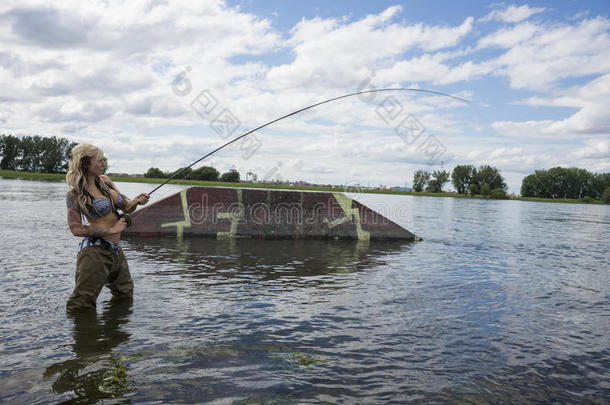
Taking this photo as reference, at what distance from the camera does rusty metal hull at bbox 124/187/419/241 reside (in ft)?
39.2

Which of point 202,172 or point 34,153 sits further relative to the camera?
point 34,153

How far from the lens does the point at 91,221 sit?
4.82 metres

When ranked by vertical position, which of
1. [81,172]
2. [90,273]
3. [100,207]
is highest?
[81,172]

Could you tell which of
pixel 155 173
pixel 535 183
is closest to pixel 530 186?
pixel 535 183

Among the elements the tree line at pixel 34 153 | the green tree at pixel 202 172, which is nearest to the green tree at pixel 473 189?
the green tree at pixel 202 172

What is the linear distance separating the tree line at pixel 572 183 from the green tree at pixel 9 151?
146004mm

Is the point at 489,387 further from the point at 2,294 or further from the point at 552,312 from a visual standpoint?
the point at 2,294

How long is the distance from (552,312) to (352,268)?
12.4 ft

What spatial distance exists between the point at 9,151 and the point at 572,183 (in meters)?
161

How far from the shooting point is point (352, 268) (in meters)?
8.68

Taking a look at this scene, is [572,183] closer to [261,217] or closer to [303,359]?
[261,217]

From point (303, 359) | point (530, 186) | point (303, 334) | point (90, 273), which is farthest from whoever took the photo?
point (530, 186)

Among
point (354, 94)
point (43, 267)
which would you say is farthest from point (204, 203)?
point (354, 94)

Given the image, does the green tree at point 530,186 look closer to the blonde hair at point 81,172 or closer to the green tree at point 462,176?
the green tree at point 462,176
